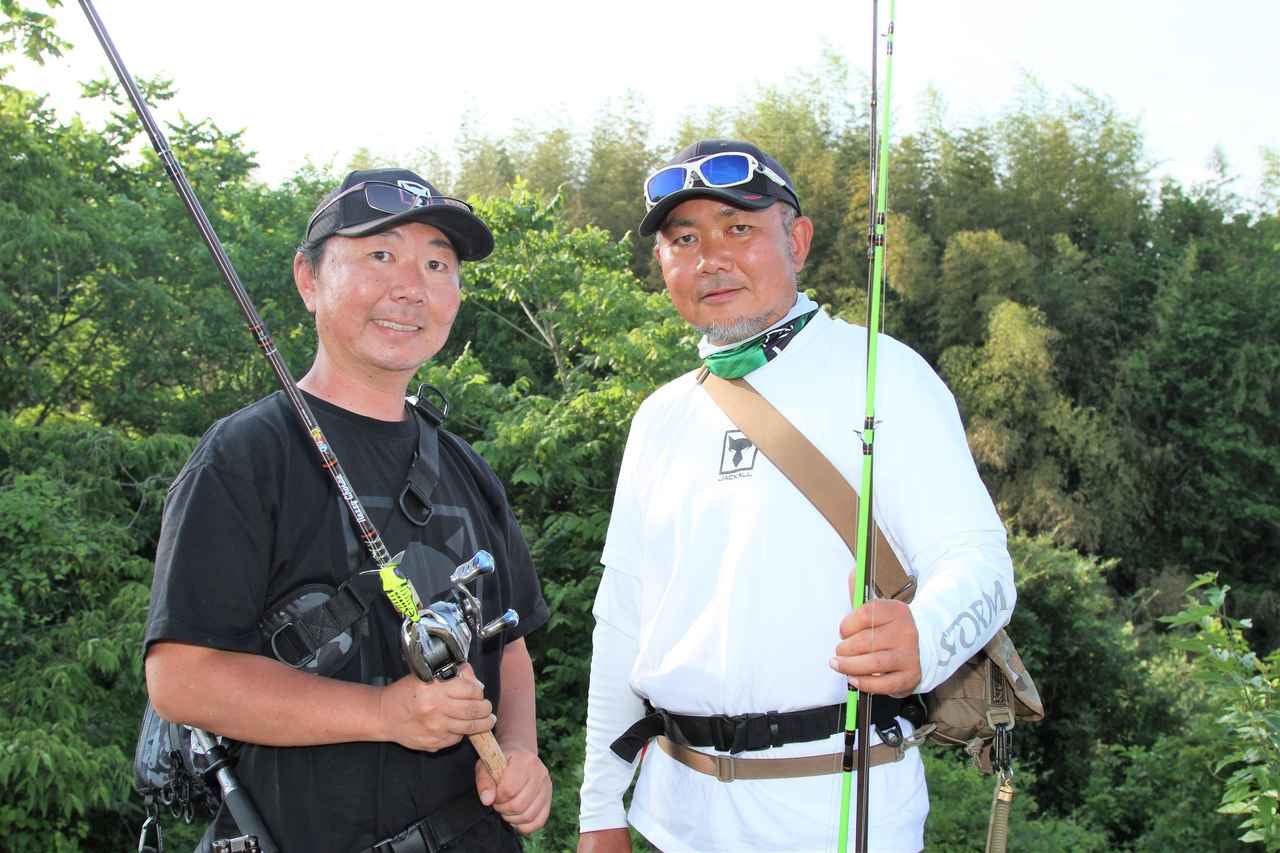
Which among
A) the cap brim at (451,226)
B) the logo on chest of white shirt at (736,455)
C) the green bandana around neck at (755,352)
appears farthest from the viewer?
the green bandana around neck at (755,352)

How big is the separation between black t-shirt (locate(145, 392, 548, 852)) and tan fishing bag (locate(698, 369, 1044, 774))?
2.31 feet

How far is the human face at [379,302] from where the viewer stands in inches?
84.6

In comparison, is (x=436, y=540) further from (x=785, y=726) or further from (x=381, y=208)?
(x=785, y=726)

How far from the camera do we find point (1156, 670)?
15594 mm

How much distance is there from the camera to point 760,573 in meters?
2.25

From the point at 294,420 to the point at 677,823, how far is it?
1098mm

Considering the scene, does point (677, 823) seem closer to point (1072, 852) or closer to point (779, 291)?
point (779, 291)

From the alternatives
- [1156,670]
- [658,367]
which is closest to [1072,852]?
[658,367]

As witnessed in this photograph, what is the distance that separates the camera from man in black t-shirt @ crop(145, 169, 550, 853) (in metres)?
1.85

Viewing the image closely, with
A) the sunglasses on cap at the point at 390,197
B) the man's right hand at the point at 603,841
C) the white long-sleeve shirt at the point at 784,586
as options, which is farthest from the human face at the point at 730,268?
the man's right hand at the point at 603,841

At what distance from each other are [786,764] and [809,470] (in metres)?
0.57

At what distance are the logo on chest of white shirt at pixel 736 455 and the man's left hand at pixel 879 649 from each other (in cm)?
52

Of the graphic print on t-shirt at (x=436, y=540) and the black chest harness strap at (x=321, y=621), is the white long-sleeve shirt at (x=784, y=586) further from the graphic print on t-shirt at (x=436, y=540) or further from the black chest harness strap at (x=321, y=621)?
the black chest harness strap at (x=321, y=621)

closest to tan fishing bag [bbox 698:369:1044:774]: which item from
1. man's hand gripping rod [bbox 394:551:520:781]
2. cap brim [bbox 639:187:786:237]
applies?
cap brim [bbox 639:187:786:237]
